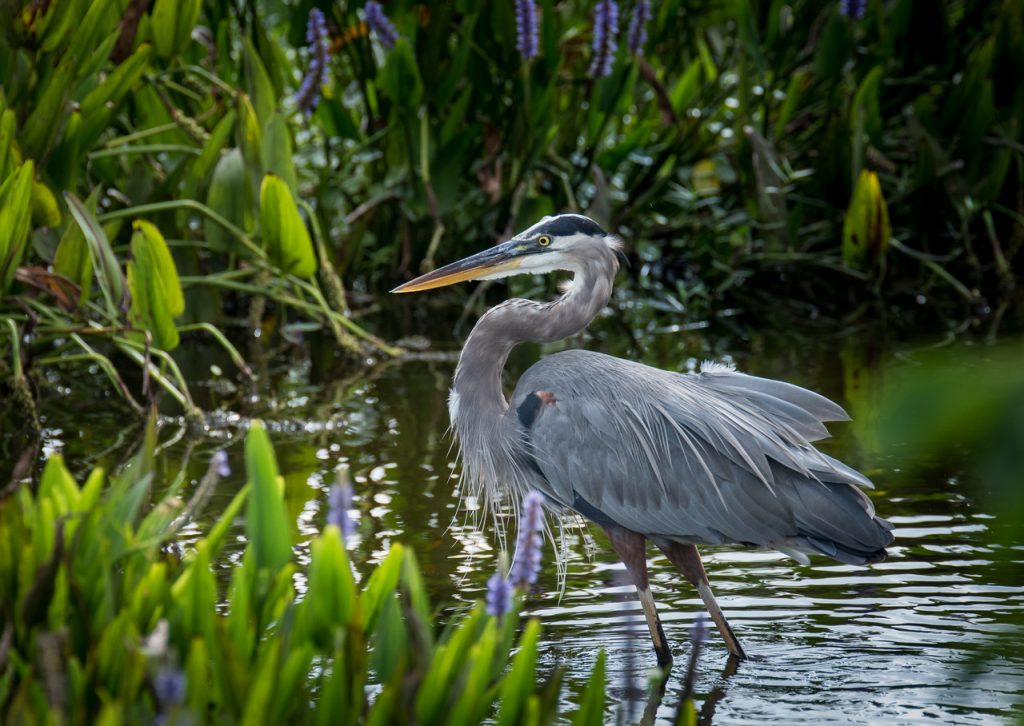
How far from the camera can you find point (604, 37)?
7.14m

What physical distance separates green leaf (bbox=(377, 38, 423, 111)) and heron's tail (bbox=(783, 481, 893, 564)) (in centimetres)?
419

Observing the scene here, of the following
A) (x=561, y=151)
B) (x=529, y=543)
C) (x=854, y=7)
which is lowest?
(x=529, y=543)

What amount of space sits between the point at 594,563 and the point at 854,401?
1.95 m

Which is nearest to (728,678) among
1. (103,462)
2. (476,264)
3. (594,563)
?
(594,563)

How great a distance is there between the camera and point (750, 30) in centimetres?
786

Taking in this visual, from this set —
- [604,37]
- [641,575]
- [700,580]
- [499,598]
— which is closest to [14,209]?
[641,575]

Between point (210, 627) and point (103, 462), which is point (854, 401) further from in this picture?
point (210, 627)

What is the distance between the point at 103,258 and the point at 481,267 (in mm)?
1554

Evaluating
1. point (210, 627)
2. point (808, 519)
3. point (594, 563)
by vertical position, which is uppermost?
point (210, 627)

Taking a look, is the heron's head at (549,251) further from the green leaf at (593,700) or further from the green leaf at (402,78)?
the green leaf at (402,78)

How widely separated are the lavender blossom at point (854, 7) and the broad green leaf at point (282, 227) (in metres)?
3.48

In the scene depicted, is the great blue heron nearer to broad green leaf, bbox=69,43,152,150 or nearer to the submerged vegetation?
the submerged vegetation

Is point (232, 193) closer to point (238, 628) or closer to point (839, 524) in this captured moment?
point (839, 524)

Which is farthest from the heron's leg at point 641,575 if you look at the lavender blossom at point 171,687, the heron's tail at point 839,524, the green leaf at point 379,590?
the lavender blossom at point 171,687
